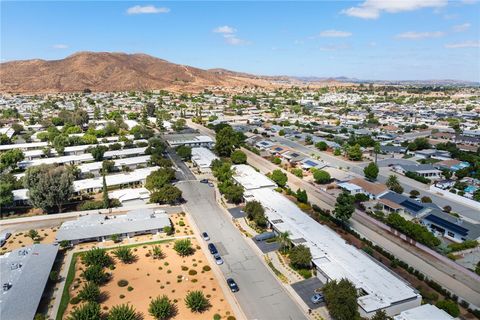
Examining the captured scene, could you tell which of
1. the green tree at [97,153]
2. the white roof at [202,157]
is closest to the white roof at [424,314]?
the white roof at [202,157]

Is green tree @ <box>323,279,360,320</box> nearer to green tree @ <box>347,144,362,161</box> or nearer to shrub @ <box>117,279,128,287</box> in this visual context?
shrub @ <box>117,279,128,287</box>

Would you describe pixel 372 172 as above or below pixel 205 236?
above

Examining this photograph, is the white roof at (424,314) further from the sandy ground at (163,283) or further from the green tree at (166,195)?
the green tree at (166,195)

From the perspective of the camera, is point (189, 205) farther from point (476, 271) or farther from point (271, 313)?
point (476, 271)

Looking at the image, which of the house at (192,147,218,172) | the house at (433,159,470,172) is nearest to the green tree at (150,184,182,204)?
the house at (192,147,218,172)

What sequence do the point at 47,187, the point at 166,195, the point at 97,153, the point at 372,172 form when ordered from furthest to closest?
the point at 97,153, the point at 372,172, the point at 166,195, the point at 47,187

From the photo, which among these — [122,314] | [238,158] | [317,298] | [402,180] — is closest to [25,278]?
[122,314]

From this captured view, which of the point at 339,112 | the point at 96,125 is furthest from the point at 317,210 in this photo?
the point at 339,112

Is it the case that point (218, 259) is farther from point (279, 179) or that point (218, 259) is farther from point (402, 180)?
point (402, 180)
